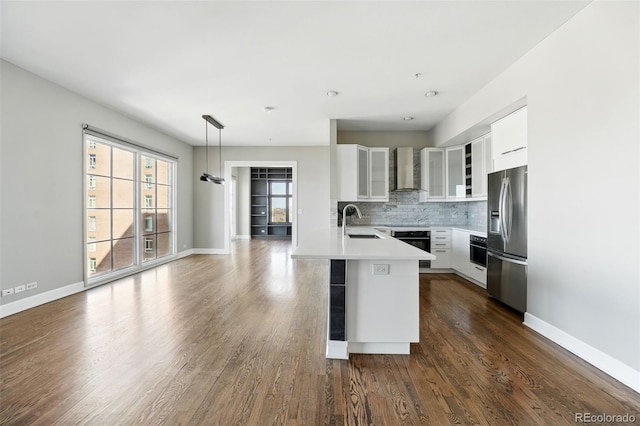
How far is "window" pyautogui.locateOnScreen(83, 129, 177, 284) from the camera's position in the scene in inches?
179

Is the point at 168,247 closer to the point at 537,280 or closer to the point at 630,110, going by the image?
the point at 537,280

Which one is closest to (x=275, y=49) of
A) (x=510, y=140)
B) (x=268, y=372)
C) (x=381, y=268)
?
(x=381, y=268)

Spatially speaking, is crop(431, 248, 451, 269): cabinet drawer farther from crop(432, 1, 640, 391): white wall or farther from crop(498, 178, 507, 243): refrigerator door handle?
crop(432, 1, 640, 391): white wall

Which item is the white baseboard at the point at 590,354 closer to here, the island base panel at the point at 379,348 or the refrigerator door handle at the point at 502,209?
the refrigerator door handle at the point at 502,209

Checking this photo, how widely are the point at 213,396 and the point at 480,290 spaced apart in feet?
12.6

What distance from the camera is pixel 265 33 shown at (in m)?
2.66

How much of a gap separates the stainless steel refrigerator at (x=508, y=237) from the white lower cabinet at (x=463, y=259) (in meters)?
0.54

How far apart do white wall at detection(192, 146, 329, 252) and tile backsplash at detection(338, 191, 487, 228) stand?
1.74 metres

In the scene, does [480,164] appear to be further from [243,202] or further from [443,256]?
[243,202]

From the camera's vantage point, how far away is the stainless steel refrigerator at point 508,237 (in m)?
3.11

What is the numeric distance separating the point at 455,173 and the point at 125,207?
230 inches

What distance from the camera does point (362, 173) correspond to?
555 cm

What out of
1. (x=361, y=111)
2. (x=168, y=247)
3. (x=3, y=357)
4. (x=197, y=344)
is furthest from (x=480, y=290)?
(x=168, y=247)

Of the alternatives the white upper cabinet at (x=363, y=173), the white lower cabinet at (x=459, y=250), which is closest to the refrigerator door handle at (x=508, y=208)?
the white lower cabinet at (x=459, y=250)
